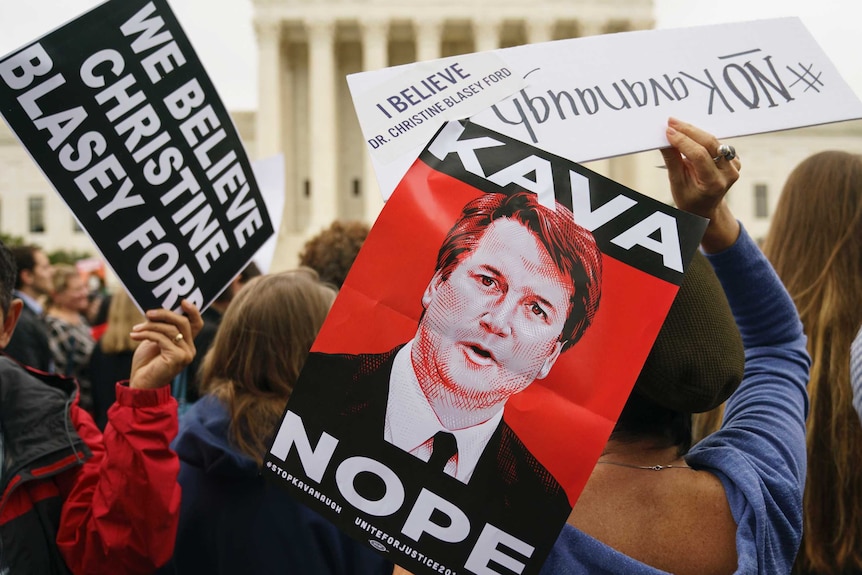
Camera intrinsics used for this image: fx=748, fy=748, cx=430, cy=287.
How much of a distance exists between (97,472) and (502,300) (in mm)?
1420

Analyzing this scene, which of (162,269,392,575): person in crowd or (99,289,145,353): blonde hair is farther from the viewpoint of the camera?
(99,289,145,353): blonde hair

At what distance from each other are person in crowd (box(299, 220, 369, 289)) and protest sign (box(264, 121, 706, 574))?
2.77 metres

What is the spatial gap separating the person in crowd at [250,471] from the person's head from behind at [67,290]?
5406 mm

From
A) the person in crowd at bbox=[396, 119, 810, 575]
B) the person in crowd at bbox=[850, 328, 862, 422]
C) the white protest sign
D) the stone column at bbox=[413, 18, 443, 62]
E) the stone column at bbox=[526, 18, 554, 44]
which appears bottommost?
the person in crowd at bbox=[396, 119, 810, 575]

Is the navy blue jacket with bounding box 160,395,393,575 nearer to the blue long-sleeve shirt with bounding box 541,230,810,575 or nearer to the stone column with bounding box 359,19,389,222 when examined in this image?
the blue long-sleeve shirt with bounding box 541,230,810,575

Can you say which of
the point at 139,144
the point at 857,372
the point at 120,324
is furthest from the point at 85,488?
the point at 120,324

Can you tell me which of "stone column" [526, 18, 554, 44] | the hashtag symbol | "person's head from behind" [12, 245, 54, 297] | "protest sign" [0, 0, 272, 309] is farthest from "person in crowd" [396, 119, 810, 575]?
"stone column" [526, 18, 554, 44]

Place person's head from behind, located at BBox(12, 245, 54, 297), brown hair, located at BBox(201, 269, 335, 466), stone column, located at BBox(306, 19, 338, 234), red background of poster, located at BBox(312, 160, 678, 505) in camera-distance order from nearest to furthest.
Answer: red background of poster, located at BBox(312, 160, 678, 505) < brown hair, located at BBox(201, 269, 335, 466) < person's head from behind, located at BBox(12, 245, 54, 297) < stone column, located at BBox(306, 19, 338, 234)

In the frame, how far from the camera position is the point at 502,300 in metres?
1.31

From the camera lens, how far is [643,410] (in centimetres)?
146

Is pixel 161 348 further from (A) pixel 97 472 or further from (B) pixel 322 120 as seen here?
(B) pixel 322 120

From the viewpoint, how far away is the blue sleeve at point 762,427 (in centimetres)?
137

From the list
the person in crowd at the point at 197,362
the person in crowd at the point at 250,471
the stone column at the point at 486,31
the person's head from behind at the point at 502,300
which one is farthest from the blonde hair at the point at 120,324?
the stone column at the point at 486,31

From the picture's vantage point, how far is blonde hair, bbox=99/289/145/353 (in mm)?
4184
